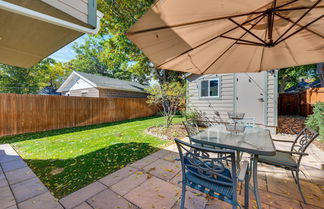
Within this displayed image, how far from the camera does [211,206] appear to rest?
5.75 ft

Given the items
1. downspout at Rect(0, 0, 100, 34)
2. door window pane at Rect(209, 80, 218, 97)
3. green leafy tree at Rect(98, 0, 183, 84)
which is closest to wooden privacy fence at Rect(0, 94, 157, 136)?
green leafy tree at Rect(98, 0, 183, 84)

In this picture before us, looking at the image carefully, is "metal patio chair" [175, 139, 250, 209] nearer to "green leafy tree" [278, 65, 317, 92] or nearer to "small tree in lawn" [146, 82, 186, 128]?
"small tree in lawn" [146, 82, 186, 128]

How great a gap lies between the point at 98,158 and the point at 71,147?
4.63 feet

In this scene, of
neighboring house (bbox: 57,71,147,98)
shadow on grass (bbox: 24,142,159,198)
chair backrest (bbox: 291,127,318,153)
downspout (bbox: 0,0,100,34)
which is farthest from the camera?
neighboring house (bbox: 57,71,147,98)

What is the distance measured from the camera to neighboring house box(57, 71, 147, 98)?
10711 mm

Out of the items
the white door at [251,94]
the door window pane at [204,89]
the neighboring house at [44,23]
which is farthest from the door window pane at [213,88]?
the neighboring house at [44,23]

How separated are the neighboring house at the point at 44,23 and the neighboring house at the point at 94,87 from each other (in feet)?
27.2

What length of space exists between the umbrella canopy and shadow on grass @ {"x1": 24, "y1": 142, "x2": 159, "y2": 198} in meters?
2.34

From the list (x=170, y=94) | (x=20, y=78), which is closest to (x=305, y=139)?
(x=170, y=94)

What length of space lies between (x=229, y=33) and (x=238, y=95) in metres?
4.76

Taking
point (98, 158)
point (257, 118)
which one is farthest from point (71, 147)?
point (257, 118)

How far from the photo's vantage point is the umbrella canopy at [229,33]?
145 cm

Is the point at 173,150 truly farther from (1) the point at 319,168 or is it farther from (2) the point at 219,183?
(1) the point at 319,168

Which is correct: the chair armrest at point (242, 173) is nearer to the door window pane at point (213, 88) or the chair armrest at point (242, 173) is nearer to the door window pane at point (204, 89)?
the door window pane at point (213, 88)
